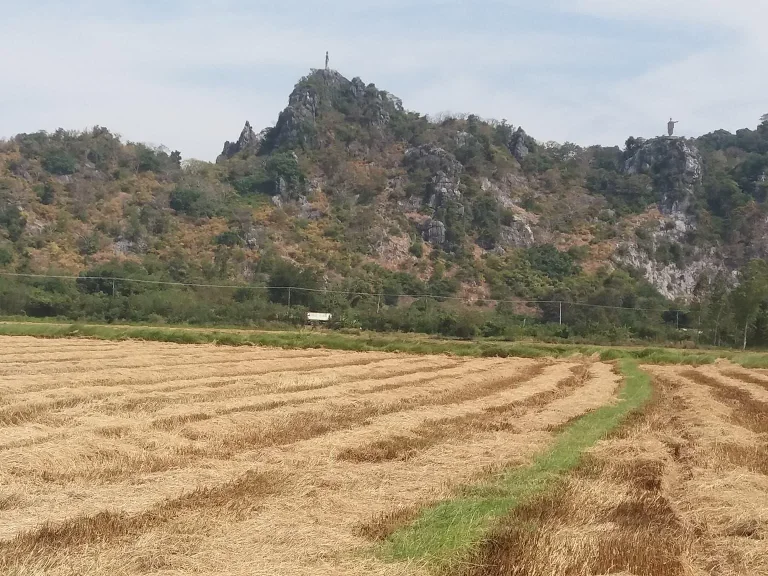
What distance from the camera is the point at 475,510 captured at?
26.6ft

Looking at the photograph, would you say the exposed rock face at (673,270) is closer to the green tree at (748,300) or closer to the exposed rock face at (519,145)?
the exposed rock face at (519,145)

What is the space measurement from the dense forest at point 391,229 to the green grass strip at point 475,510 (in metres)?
54.8

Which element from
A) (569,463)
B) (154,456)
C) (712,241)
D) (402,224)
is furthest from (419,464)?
(712,241)

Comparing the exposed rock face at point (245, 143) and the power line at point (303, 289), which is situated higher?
the exposed rock face at point (245, 143)

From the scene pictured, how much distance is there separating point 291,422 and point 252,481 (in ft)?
15.9

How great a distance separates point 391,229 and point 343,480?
91681 millimetres

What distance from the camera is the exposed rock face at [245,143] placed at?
12562 cm

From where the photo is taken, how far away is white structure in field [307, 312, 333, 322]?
71.7m

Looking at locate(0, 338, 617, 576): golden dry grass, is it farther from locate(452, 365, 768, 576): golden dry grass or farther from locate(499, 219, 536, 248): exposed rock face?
locate(499, 219, 536, 248): exposed rock face

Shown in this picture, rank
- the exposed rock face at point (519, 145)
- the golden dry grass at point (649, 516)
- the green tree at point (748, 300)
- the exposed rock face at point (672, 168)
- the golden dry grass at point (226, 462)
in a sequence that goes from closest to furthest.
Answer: the golden dry grass at point (649, 516) < the golden dry grass at point (226, 462) < the green tree at point (748, 300) < the exposed rock face at point (672, 168) < the exposed rock face at point (519, 145)

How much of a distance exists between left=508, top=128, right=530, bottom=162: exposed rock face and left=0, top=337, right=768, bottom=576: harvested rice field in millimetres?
106120

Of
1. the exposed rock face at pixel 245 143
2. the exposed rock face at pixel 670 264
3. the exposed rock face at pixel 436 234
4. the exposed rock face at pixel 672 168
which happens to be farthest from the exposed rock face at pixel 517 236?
the exposed rock face at pixel 245 143

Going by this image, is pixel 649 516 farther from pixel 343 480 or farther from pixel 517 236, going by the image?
pixel 517 236

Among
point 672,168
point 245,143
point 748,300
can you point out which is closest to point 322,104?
point 245,143
